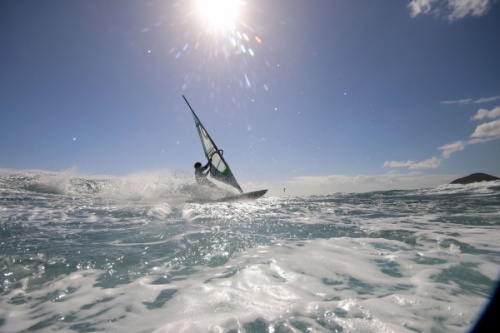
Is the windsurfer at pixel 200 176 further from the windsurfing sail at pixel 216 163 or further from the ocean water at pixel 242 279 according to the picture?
the ocean water at pixel 242 279

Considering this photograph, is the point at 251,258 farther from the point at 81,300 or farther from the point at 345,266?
the point at 81,300

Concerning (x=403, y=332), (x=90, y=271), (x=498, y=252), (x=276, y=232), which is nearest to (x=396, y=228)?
(x=498, y=252)

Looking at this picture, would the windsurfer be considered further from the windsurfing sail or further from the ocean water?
the ocean water

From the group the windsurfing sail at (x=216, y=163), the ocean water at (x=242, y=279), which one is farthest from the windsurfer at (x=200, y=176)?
the ocean water at (x=242, y=279)

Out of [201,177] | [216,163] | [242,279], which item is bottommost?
[242,279]

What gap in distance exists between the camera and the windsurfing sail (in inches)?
752

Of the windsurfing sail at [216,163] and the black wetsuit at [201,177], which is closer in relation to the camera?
the black wetsuit at [201,177]

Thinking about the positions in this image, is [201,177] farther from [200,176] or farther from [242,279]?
[242,279]

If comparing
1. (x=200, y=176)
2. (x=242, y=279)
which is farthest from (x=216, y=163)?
(x=242, y=279)

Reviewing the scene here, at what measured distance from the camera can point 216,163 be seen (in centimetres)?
1958

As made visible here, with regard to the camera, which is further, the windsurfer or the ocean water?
the windsurfer

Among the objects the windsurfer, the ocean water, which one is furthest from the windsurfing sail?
the ocean water

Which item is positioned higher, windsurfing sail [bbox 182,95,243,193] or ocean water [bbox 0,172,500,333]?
windsurfing sail [bbox 182,95,243,193]

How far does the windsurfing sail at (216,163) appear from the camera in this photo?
19109 mm
